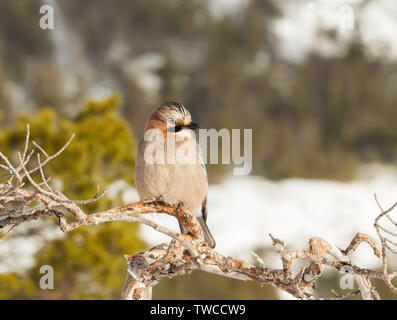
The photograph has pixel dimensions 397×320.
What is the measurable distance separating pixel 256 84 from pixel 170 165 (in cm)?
1180

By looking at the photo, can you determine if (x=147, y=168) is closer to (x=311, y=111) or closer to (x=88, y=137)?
(x=88, y=137)

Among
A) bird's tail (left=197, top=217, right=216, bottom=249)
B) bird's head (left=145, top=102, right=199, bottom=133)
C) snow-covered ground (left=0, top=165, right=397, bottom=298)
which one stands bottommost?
snow-covered ground (left=0, top=165, right=397, bottom=298)

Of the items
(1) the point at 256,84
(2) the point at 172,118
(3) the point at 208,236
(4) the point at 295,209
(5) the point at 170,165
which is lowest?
(4) the point at 295,209

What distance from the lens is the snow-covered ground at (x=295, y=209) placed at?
10570 millimetres

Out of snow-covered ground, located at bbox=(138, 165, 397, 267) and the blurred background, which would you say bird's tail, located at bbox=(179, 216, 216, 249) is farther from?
snow-covered ground, located at bbox=(138, 165, 397, 267)

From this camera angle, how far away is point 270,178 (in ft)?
41.1

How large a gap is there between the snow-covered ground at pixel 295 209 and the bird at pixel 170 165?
764cm

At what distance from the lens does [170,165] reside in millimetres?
2314

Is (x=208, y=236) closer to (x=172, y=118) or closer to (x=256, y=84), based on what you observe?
→ (x=172, y=118)

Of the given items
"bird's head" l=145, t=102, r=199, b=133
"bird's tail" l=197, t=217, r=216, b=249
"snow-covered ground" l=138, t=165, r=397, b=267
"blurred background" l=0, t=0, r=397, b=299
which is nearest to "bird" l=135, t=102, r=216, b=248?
"bird's head" l=145, t=102, r=199, b=133


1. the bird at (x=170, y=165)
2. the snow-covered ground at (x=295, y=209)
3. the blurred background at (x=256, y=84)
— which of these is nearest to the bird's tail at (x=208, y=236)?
the bird at (x=170, y=165)

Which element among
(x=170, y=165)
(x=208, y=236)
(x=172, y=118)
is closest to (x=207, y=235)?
(x=208, y=236)

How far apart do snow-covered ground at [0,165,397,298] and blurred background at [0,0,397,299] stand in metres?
0.03

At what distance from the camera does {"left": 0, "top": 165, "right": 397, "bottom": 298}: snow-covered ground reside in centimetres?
1057
